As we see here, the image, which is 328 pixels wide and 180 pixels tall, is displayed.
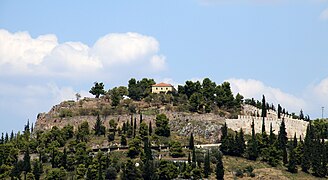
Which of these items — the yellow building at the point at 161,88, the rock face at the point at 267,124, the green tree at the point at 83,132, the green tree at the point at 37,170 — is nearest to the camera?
the green tree at the point at 37,170

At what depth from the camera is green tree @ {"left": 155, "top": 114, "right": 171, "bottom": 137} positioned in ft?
392

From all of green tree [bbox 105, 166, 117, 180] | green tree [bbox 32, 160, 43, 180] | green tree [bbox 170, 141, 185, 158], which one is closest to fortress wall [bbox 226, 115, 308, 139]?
green tree [bbox 170, 141, 185, 158]

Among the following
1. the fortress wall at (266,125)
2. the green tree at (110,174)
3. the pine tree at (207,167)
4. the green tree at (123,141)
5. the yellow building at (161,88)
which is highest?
the yellow building at (161,88)

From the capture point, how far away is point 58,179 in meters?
102

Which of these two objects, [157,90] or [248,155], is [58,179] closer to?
[248,155]

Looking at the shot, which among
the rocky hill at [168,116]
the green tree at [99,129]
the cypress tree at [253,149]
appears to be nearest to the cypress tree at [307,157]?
the cypress tree at [253,149]

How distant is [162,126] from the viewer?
120 meters

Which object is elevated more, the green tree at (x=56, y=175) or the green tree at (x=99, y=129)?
the green tree at (x=99, y=129)

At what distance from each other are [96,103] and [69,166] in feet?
99.5

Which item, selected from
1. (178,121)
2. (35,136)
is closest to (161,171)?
(178,121)

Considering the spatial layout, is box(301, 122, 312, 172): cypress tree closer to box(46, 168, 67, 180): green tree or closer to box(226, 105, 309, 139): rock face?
box(226, 105, 309, 139): rock face

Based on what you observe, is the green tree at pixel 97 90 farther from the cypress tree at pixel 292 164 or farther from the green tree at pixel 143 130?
the cypress tree at pixel 292 164

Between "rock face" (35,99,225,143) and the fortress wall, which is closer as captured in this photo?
"rock face" (35,99,225,143)

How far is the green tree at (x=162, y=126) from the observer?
120 meters
